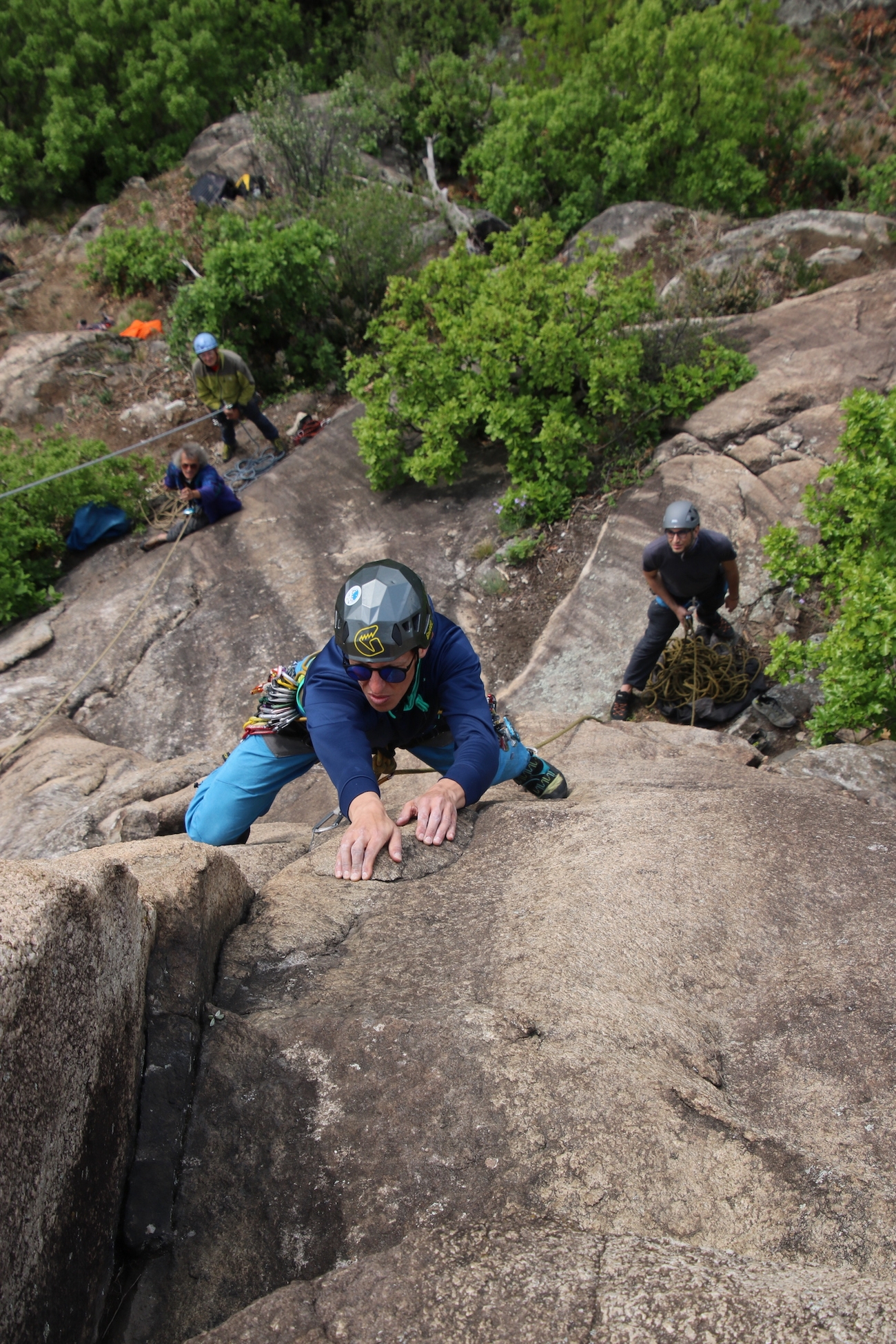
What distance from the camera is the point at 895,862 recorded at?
2.96 metres

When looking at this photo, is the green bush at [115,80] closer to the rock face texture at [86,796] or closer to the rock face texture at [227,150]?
the rock face texture at [227,150]

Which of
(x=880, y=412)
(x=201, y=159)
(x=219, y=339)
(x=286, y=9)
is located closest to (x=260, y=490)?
(x=219, y=339)

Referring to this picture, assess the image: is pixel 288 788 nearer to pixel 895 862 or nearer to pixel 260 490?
pixel 895 862

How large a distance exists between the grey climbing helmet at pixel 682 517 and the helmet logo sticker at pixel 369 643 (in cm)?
388

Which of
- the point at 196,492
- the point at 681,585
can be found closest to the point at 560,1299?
the point at 681,585

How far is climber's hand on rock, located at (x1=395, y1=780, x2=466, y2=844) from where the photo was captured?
3.08 metres

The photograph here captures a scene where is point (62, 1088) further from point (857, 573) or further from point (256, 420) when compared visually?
point (256, 420)

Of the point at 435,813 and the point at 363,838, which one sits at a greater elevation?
the point at 363,838

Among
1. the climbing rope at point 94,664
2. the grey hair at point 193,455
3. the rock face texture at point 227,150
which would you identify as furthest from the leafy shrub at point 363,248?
the rock face texture at point 227,150

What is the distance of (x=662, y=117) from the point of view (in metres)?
12.7

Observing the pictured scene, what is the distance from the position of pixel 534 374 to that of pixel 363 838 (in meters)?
7.10

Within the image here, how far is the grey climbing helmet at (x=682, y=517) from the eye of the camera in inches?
241

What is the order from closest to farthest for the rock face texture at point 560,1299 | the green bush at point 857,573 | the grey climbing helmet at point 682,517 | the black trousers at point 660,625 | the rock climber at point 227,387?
1. the rock face texture at point 560,1299
2. the green bush at point 857,573
3. the grey climbing helmet at point 682,517
4. the black trousers at point 660,625
5. the rock climber at point 227,387

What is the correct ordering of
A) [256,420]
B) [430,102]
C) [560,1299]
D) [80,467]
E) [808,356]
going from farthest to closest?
[430,102] < [256,420] < [808,356] < [80,467] < [560,1299]
